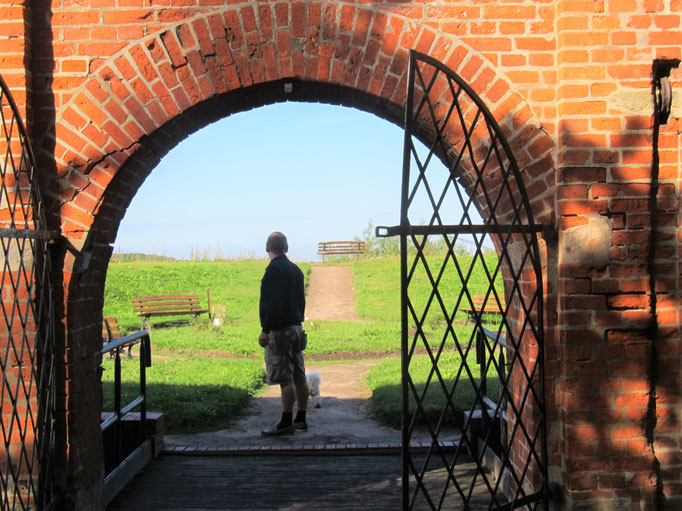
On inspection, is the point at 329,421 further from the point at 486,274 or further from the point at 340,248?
the point at 340,248

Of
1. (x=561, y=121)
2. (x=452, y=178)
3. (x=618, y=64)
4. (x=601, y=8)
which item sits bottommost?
(x=452, y=178)

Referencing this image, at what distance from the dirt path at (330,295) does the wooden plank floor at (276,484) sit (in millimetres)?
11688

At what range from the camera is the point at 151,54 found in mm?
3752

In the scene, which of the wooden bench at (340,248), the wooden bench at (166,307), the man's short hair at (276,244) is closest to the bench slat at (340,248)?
the wooden bench at (340,248)

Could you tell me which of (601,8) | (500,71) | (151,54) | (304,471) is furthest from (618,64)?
(304,471)

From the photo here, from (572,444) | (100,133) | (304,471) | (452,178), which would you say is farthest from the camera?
(304,471)

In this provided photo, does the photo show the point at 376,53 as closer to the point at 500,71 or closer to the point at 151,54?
the point at 500,71

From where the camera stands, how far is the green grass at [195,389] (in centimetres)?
707

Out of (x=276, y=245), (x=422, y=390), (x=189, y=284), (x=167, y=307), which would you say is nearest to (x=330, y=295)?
(x=189, y=284)

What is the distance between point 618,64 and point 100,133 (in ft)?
10.2

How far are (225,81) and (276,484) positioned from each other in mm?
3077

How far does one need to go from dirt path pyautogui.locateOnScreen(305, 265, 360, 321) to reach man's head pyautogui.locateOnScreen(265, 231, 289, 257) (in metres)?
10.9

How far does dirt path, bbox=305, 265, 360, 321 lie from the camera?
18.2 m

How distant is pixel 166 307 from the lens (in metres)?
16.0
